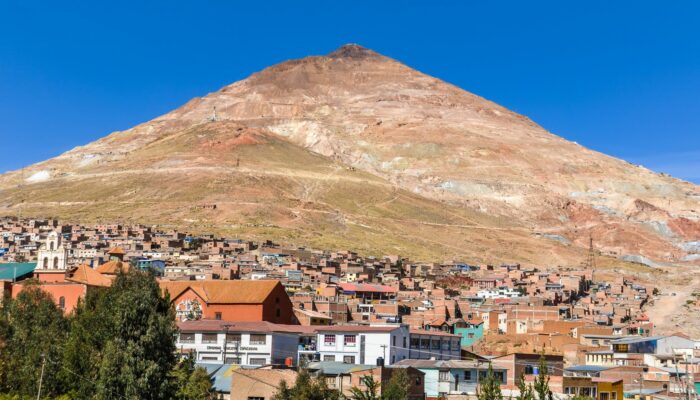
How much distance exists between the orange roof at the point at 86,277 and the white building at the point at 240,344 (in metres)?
15.2

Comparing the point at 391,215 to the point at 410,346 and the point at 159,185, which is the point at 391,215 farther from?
the point at 410,346

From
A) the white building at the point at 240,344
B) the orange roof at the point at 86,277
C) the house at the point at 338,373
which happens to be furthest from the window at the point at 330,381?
the orange roof at the point at 86,277

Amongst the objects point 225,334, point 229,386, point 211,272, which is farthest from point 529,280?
point 229,386

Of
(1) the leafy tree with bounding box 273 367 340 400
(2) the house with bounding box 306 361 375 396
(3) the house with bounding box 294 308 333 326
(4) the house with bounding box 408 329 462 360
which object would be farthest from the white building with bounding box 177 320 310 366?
(1) the leafy tree with bounding box 273 367 340 400

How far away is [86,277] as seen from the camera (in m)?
75.5

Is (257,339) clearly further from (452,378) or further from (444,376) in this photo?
(452,378)

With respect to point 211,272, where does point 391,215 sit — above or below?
above

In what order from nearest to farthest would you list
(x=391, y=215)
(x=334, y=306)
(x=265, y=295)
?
1. (x=265, y=295)
2. (x=334, y=306)
3. (x=391, y=215)

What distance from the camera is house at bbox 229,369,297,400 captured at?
4781 cm

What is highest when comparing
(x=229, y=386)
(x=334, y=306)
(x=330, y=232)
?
(x=330, y=232)

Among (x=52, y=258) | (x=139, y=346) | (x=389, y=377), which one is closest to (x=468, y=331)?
(x=389, y=377)

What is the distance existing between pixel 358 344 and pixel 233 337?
751 centimetres

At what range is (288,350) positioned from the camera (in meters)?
60.6

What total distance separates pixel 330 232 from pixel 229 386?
396 ft
